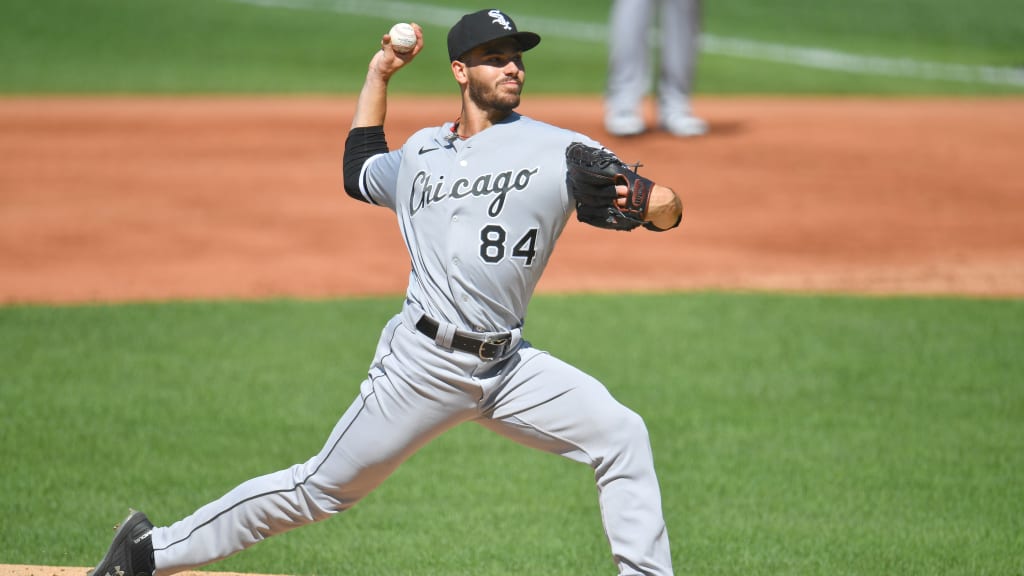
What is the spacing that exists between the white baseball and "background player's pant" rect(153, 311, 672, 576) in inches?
36.1

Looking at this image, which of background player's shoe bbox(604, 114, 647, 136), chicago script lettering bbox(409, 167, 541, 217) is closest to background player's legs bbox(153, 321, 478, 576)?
chicago script lettering bbox(409, 167, 541, 217)

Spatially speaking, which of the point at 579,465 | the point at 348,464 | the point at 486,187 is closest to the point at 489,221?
the point at 486,187

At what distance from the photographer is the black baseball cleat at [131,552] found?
14.0 ft

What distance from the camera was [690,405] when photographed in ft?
23.5

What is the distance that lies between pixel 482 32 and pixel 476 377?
106 centimetres

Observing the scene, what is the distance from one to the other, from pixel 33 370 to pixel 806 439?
14.1 ft

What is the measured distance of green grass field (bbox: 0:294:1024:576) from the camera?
211 inches

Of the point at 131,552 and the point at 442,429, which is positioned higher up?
the point at 442,429

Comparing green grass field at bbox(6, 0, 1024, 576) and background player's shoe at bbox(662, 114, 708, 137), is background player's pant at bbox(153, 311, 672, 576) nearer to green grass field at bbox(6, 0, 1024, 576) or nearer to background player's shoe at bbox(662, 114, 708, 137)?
green grass field at bbox(6, 0, 1024, 576)

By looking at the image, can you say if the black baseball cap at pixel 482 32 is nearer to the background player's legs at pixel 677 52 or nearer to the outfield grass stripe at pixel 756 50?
the background player's legs at pixel 677 52

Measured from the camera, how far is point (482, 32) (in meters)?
4.08

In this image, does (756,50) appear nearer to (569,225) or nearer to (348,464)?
(569,225)

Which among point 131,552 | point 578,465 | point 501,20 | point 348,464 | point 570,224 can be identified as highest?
point 501,20

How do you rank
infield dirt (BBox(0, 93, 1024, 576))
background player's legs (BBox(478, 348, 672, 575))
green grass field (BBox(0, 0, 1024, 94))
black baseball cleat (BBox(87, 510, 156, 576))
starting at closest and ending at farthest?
background player's legs (BBox(478, 348, 672, 575))
black baseball cleat (BBox(87, 510, 156, 576))
infield dirt (BBox(0, 93, 1024, 576))
green grass field (BBox(0, 0, 1024, 94))
